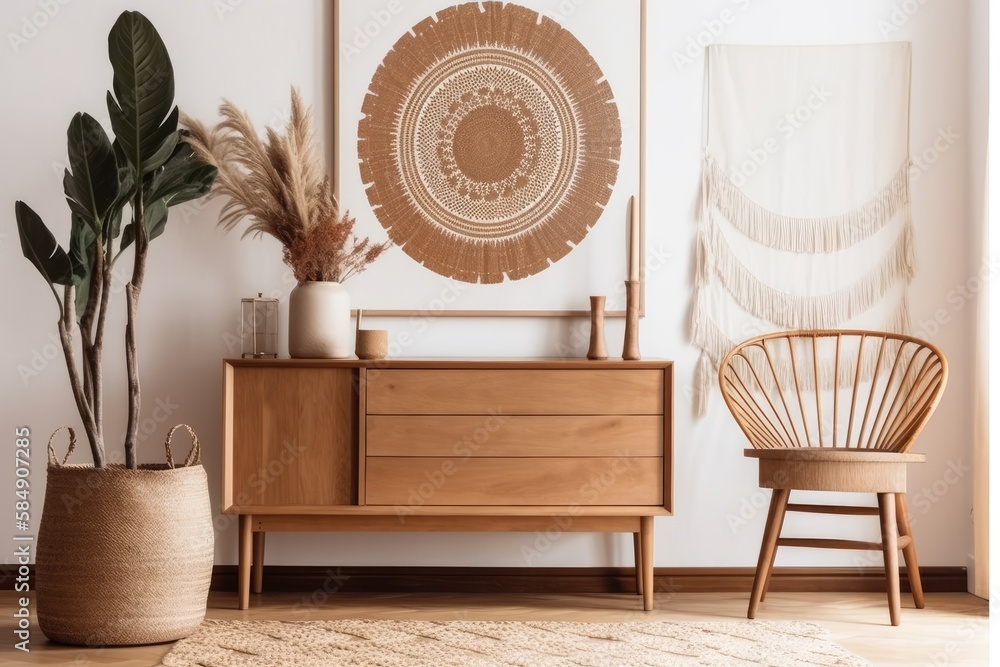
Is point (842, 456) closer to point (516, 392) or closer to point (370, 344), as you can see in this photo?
point (516, 392)

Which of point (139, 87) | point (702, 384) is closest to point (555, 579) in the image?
point (702, 384)

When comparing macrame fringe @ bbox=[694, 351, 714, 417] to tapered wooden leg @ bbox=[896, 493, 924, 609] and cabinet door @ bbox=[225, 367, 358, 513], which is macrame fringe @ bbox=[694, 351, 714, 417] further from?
cabinet door @ bbox=[225, 367, 358, 513]

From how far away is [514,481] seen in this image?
2.64 metres

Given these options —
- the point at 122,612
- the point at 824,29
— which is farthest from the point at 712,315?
the point at 122,612

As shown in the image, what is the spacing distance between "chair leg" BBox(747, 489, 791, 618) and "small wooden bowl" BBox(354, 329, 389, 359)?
48.2 inches

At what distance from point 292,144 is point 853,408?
192 centimetres

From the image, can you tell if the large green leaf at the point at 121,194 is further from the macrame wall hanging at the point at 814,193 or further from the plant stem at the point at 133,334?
the macrame wall hanging at the point at 814,193

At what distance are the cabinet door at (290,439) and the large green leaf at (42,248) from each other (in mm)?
536

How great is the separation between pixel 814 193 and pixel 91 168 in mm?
2229

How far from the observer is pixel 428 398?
265 centimetres

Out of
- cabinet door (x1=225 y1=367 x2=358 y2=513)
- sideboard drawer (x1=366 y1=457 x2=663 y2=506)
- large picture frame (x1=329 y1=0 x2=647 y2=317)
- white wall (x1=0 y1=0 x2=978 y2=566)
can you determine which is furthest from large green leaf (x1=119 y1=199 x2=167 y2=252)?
sideboard drawer (x1=366 y1=457 x2=663 y2=506)

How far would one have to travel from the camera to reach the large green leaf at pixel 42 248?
2.37 meters

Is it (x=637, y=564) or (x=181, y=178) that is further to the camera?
(x=637, y=564)

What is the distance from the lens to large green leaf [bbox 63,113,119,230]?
2354mm
